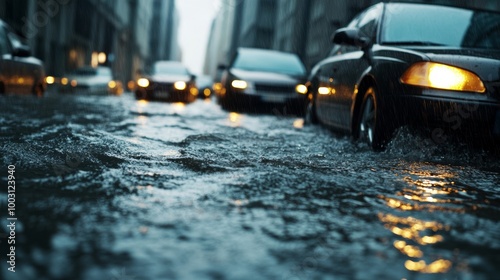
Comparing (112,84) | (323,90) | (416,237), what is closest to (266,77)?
(323,90)

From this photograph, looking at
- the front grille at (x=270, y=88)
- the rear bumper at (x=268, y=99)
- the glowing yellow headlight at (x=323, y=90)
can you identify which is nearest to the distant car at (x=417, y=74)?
the glowing yellow headlight at (x=323, y=90)

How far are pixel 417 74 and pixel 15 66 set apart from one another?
7.97 metres

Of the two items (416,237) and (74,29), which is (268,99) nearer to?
(416,237)

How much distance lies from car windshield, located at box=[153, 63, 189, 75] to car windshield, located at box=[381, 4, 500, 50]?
1371 cm

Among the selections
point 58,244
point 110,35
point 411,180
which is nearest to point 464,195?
point 411,180

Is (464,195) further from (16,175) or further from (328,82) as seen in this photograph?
(328,82)

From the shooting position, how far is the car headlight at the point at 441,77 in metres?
5.18

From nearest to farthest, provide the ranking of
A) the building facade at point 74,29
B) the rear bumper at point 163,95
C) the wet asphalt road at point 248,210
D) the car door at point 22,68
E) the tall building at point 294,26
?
the wet asphalt road at point 248,210
the car door at point 22,68
the rear bumper at point 163,95
the building facade at point 74,29
the tall building at point 294,26

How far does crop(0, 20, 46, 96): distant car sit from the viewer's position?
10.7 m

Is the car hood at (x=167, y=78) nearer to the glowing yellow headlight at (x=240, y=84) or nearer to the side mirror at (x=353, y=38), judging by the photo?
the glowing yellow headlight at (x=240, y=84)

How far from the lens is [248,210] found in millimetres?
3088

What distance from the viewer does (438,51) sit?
18.0 ft

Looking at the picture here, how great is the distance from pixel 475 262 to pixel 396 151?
3.19m

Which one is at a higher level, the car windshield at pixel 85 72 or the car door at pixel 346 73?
the car door at pixel 346 73
